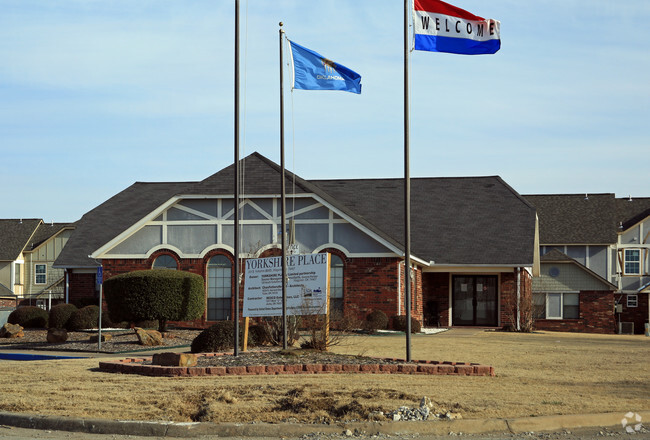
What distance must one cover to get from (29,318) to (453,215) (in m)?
20.3

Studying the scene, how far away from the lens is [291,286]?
20.4m

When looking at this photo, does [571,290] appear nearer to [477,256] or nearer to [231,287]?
[477,256]

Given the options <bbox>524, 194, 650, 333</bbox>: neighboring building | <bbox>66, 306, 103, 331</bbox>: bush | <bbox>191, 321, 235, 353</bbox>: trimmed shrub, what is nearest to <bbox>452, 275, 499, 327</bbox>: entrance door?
<bbox>524, 194, 650, 333</bbox>: neighboring building

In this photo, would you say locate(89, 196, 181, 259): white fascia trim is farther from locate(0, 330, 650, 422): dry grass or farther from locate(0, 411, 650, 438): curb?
locate(0, 411, 650, 438): curb

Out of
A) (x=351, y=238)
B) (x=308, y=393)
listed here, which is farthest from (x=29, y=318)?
(x=308, y=393)

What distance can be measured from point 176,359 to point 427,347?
9.57m

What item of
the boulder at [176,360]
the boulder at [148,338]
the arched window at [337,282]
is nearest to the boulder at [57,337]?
the boulder at [148,338]

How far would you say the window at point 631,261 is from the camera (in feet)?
185

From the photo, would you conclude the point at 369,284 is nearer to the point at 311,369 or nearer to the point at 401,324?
the point at 401,324

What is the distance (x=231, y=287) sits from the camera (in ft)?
115

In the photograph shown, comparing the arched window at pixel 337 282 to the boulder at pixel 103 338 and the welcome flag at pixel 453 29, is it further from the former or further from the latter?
the welcome flag at pixel 453 29

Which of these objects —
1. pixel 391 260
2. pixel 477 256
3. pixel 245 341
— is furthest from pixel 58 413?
pixel 477 256

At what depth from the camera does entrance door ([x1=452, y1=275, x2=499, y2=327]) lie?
4075 centimetres

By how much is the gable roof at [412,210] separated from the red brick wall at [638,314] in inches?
568
